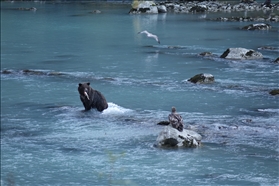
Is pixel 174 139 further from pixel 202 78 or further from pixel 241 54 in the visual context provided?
pixel 241 54

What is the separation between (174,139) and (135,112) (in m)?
7.95

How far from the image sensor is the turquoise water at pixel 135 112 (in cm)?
2858

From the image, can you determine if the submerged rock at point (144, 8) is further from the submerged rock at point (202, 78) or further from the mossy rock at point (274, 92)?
the mossy rock at point (274, 92)

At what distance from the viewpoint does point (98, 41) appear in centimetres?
7900

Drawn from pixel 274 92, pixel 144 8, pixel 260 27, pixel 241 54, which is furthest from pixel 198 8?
pixel 274 92

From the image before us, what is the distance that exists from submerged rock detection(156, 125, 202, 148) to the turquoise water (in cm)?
42

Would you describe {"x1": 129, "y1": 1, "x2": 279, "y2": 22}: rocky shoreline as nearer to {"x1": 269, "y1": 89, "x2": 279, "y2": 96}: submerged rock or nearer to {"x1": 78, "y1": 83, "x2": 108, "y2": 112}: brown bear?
{"x1": 269, "y1": 89, "x2": 279, "y2": 96}: submerged rock

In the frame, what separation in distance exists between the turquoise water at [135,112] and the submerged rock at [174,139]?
1.39 feet

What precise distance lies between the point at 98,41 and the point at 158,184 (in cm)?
5304

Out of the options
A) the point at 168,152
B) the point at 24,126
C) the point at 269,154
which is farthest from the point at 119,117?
the point at 269,154

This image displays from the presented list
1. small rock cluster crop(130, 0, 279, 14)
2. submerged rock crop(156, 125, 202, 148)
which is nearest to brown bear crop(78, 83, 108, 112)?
submerged rock crop(156, 125, 202, 148)

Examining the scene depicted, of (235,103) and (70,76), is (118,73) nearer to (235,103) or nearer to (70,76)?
(70,76)

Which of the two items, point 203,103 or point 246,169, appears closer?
point 246,169

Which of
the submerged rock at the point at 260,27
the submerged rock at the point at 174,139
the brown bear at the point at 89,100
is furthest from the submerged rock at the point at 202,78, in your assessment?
the submerged rock at the point at 260,27
